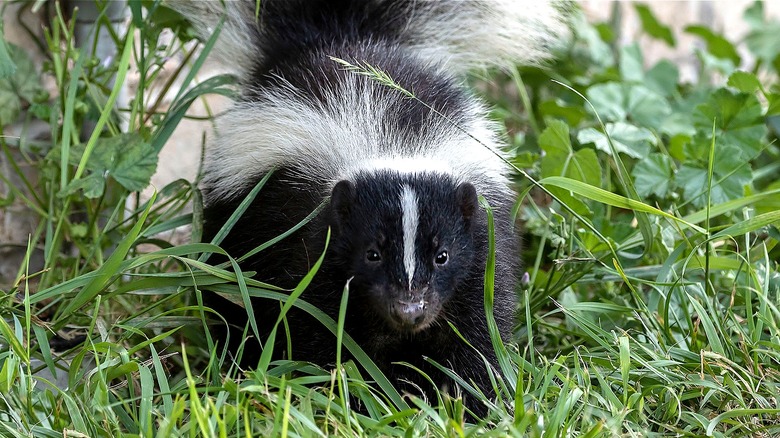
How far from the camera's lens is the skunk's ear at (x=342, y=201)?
341 centimetres

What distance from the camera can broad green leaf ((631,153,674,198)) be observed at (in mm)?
4570

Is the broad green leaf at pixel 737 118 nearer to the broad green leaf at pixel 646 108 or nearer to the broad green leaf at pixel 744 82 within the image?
the broad green leaf at pixel 744 82

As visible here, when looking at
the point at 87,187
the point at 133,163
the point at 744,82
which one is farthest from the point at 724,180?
the point at 87,187

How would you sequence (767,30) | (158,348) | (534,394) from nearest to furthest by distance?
(534,394), (158,348), (767,30)

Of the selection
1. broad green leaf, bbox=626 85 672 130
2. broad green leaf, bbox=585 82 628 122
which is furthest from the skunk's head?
broad green leaf, bbox=626 85 672 130

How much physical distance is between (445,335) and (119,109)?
6.75 ft

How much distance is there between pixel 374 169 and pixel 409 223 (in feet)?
1.21

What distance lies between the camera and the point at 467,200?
3473 millimetres

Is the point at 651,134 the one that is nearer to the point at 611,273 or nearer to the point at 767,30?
the point at 611,273

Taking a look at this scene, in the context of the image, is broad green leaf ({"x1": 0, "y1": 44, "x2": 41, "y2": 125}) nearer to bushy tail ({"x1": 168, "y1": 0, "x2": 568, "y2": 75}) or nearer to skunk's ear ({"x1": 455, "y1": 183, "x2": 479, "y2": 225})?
bushy tail ({"x1": 168, "y1": 0, "x2": 568, "y2": 75})

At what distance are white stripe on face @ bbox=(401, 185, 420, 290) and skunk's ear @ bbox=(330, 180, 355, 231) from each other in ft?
0.65

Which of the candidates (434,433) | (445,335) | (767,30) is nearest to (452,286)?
(445,335)

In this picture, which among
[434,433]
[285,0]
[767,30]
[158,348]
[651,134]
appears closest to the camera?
[434,433]

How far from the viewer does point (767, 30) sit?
261 inches
